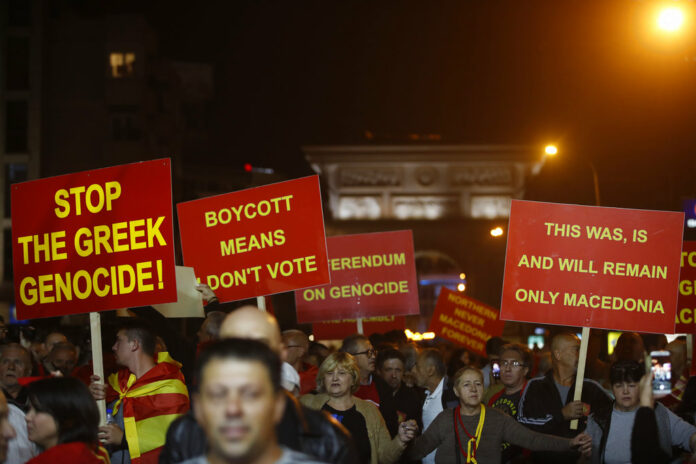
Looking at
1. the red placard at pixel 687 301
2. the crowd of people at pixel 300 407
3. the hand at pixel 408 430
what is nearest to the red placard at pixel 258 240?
the crowd of people at pixel 300 407

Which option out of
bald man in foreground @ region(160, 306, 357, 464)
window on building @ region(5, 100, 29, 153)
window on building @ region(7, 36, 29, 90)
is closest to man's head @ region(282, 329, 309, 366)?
bald man in foreground @ region(160, 306, 357, 464)

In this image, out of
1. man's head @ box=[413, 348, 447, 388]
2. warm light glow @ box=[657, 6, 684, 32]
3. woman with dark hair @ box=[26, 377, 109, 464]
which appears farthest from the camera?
warm light glow @ box=[657, 6, 684, 32]

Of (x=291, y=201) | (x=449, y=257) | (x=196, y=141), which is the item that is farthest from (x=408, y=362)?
(x=196, y=141)

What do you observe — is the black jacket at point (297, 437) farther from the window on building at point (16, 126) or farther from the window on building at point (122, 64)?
the window on building at point (122, 64)

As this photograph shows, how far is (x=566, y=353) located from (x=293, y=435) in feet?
14.1

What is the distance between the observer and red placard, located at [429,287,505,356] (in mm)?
14203

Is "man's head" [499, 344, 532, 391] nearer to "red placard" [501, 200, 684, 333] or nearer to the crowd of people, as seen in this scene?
the crowd of people

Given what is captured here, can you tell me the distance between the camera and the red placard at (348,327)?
1277cm

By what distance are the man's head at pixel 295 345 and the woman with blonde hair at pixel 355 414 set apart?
1.19 metres

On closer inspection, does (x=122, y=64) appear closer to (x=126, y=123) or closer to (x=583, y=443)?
(x=126, y=123)

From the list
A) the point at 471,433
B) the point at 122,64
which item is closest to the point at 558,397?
the point at 471,433

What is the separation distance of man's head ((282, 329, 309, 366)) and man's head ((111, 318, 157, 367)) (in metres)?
1.63

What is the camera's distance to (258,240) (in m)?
7.98

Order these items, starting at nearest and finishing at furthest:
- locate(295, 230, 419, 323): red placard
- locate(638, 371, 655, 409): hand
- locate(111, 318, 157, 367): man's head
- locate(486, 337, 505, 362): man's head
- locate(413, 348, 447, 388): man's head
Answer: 1. locate(638, 371, 655, 409): hand
2. locate(111, 318, 157, 367): man's head
3. locate(413, 348, 447, 388): man's head
4. locate(486, 337, 505, 362): man's head
5. locate(295, 230, 419, 323): red placard
